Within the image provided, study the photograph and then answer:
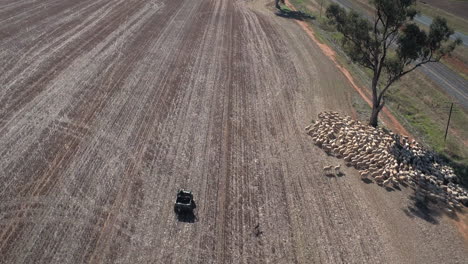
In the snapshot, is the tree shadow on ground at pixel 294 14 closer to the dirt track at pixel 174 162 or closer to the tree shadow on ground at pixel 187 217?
the dirt track at pixel 174 162

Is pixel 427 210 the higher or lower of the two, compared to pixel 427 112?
lower

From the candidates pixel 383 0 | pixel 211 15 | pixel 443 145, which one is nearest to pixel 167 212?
pixel 383 0

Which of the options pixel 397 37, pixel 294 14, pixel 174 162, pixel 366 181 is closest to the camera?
pixel 174 162

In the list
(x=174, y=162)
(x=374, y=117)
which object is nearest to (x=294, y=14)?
(x=374, y=117)

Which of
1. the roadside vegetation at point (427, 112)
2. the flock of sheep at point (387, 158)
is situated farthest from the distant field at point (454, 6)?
the flock of sheep at point (387, 158)

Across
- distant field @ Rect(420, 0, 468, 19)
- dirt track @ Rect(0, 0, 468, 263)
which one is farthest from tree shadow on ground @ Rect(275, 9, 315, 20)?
distant field @ Rect(420, 0, 468, 19)

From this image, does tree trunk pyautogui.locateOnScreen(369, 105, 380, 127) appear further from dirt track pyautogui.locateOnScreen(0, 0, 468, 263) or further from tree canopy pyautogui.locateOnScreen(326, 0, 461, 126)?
dirt track pyautogui.locateOnScreen(0, 0, 468, 263)

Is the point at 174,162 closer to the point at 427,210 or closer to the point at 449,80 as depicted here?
the point at 427,210

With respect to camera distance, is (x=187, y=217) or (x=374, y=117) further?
(x=374, y=117)
